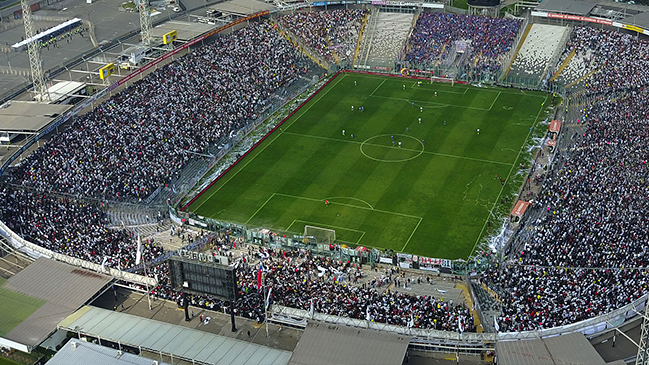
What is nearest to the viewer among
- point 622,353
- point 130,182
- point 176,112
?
point 622,353

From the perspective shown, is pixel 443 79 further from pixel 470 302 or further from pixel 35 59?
pixel 470 302

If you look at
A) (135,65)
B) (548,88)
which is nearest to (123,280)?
(135,65)

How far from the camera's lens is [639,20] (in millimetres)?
110250

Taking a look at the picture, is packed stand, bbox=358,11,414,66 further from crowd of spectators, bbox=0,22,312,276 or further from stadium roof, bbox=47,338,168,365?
stadium roof, bbox=47,338,168,365

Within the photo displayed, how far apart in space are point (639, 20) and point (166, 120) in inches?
2349

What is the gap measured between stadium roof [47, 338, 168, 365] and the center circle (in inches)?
1626

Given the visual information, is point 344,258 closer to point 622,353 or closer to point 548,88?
point 622,353

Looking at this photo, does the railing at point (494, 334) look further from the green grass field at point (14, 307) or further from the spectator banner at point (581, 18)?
the spectator banner at point (581, 18)

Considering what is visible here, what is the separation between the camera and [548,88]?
350 feet

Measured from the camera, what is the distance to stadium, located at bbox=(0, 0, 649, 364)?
60156 millimetres

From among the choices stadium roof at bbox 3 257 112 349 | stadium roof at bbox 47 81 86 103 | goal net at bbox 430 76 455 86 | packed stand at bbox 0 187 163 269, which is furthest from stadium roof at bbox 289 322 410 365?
goal net at bbox 430 76 455 86

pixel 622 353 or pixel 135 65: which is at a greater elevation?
pixel 135 65

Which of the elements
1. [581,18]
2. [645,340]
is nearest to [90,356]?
[645,340]

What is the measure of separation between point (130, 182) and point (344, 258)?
23435 mm
